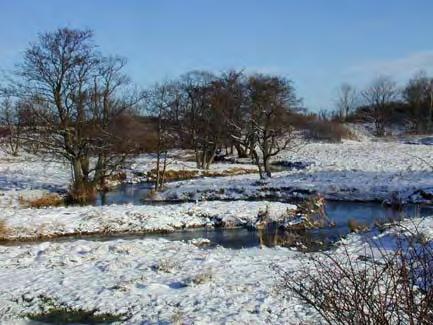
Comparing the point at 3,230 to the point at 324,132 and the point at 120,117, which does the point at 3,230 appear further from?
the point at 324,132

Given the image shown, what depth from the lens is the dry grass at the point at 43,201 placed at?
2150 centimetres

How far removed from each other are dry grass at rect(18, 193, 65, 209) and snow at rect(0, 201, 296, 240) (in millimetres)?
3509

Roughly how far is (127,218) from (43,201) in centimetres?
655

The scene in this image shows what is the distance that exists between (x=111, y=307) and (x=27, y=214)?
33.3ft

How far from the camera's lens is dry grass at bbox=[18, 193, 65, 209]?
2150cm

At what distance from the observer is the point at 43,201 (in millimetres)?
22281

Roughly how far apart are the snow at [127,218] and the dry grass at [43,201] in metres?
3.51

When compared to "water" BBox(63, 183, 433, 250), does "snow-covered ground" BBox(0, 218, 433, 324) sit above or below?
above

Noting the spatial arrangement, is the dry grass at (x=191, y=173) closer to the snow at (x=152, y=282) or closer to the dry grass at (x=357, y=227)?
the dry grass at (x=357, y=227)

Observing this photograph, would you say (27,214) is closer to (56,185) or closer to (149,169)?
(56,185)

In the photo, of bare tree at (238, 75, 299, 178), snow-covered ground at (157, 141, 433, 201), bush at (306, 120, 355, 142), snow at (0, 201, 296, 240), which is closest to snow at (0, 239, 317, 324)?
snow at (0, 201, 296, 240)

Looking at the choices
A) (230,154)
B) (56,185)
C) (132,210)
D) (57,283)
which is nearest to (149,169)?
(56,185)

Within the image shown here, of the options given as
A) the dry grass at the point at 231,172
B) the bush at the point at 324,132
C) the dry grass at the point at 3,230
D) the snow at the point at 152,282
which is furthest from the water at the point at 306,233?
the bush at the point at 324,132

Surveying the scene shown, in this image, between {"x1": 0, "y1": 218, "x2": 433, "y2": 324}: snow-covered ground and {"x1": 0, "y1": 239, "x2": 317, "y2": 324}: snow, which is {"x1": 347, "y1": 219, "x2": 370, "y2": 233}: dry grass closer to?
{"x1": 0, "y1": 218, "x2": 433, "y2": 324}: snow-covered ground
